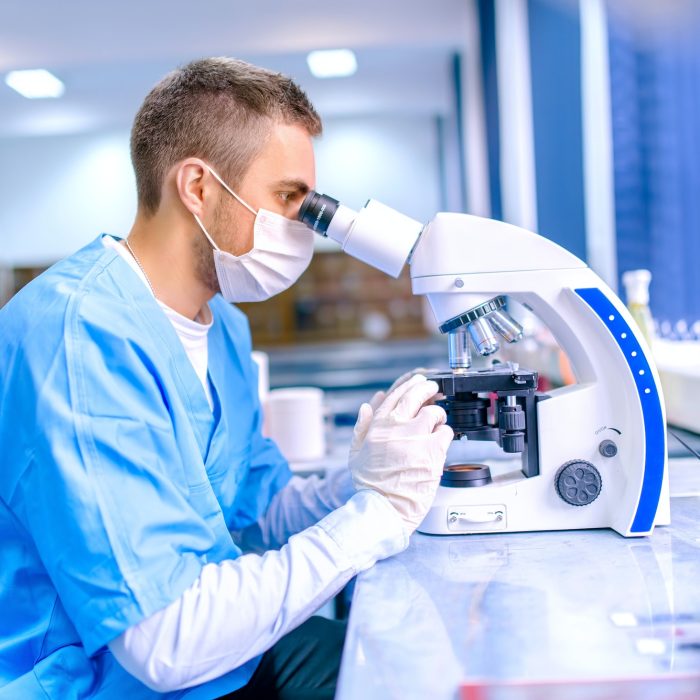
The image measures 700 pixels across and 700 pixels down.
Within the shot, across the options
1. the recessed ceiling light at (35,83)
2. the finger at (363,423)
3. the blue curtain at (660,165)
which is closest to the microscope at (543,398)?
the finger at (363,423)

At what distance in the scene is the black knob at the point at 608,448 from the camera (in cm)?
109

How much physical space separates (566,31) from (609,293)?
83.3 inches

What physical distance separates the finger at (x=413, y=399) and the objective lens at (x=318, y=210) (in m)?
0.30

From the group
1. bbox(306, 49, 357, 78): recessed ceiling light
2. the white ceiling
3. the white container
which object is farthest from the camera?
bbox(306, 49, 357, 78): recessed ceiling light

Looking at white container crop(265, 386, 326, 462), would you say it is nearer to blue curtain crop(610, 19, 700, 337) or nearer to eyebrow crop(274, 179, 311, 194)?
eyebrow crop(274, 179, 311, 194)

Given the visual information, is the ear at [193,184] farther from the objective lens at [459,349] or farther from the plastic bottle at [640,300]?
the plastic bottle at [640,300]

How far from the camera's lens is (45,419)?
92cm

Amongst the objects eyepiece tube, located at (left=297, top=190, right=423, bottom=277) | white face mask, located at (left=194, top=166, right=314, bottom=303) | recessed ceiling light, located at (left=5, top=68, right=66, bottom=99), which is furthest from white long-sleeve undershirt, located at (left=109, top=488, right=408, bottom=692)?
recessed ceiling light, located at (left=5, top=68, right=66, bottom=99)

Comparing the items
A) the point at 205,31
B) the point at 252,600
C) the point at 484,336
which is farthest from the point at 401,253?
the point at 205,31

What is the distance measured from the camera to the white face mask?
131 cm

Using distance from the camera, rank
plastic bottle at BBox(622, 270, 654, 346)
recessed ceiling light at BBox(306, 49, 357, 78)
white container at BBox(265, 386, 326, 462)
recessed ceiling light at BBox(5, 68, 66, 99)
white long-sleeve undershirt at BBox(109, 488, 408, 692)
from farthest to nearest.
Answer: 1. recessed ceiling light at BBox(5, 68, 66, 99)
2. recessed ceiling light at BBox(306, 49, 357, 78)
3. white container at BBox(265, 386, 326, 462)
4. plastic bottle at BBox(622, 270, 654, 346)
5. white long-sleeve undershirt at BBox(109, 488, 408, 692)

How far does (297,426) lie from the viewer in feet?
6.43


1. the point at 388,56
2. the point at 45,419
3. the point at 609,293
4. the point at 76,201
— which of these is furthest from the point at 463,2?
the point at 45,419

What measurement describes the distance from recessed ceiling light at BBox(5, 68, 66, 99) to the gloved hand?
3.78 meters
